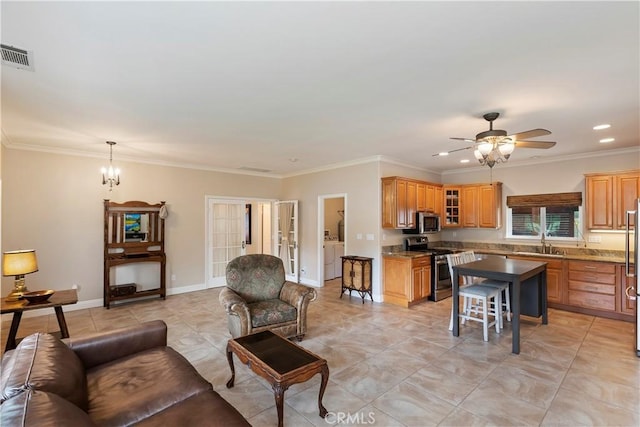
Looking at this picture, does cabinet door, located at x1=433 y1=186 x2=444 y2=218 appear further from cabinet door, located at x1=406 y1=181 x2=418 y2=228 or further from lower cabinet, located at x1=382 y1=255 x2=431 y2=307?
lower cabinet, located at x1=382 y1=255 x2=431 y2=307

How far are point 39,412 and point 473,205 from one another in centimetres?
685

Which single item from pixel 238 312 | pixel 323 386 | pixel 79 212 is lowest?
pixel 323 386

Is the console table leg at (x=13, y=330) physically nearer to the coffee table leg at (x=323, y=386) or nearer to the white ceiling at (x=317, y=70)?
the white ceiling at (x=317, y=70)

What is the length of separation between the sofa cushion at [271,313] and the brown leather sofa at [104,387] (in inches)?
45.1

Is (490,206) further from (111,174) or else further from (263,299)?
(111,174)

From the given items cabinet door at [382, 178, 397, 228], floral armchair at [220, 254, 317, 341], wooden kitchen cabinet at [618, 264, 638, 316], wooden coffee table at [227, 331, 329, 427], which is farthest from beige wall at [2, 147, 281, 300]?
wooden kitchen cabinet at [618, 264, 638, 316]

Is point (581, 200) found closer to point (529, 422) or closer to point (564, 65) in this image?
point (564, 65)

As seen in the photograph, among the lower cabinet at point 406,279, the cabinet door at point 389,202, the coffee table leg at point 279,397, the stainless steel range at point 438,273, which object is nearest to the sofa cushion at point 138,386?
the coffee table leg at point 279,397

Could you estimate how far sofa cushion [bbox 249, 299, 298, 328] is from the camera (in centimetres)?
339

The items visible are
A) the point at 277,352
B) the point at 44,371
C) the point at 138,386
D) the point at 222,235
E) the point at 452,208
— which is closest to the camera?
the point at 44,371

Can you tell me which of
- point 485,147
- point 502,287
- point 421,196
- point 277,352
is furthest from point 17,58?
point 421,196

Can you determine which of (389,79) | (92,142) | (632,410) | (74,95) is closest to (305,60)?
(389,79)

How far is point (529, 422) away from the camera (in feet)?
7.31

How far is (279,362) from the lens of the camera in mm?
2244
